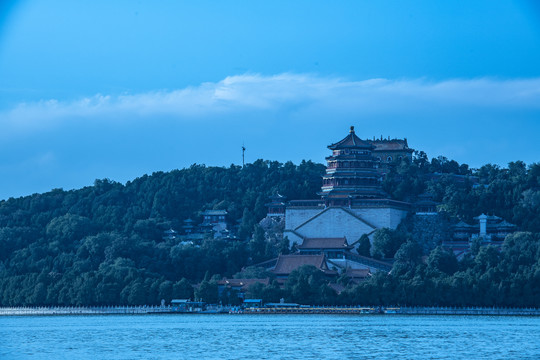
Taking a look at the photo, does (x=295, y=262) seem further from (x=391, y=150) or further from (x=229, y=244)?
(x=391, y=150)

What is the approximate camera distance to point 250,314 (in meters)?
99.4

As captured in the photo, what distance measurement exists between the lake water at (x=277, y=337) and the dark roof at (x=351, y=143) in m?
25.4

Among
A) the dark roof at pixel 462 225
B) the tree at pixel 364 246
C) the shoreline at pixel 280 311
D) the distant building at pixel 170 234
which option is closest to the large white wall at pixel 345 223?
the tree at pixel 364 246

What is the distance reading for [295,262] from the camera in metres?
106

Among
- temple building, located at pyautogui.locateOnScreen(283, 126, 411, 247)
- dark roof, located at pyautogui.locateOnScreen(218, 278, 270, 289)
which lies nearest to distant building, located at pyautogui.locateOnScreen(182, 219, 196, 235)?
temple building, located at pyautogui.locateOnScreen(283, 126, 411, 247)

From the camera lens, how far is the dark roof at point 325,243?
356 feet

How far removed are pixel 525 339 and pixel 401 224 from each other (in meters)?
43.1

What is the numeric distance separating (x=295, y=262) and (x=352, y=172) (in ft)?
43.9

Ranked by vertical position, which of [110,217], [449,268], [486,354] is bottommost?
[486,354]

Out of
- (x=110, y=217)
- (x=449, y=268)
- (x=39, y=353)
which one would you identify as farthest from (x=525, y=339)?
(x=110, y=217)

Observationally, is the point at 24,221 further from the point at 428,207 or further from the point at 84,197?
the point at 428,207

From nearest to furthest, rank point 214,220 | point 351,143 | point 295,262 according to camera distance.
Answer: point 295,262 < point 351,143 < point 214,220

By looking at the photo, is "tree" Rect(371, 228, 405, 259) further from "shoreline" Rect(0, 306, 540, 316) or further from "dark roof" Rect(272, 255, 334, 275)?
"shoreline" Rect(0, 306, 540, 316)

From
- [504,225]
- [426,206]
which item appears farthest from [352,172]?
[504,225]
